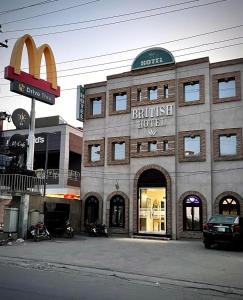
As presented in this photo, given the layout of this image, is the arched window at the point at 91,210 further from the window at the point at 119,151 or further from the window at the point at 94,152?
the window at the point at 119,151

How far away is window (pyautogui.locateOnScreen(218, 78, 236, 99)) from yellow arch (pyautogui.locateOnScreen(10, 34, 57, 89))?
12026mm

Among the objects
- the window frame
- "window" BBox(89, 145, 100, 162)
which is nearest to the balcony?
"window" BBox(89, 145, 100, 162)

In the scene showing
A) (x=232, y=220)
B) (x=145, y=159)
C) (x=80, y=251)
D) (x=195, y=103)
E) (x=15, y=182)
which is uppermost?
(x=195, y=103)

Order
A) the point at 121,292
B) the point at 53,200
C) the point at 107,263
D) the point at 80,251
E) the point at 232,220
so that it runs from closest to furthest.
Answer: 1. the point at 121,292
2. the point at 107,263
3. the point at 80,251
4. the point at 232,220
5. the point at 53,200

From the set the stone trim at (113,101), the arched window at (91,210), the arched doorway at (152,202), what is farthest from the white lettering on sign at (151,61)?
the arched window at (91,210)

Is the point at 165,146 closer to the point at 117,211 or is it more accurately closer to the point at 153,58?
the point at 117,211

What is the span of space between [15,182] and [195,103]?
12.9 meters

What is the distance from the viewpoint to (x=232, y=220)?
17797 mm

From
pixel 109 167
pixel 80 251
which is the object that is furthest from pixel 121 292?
pixel 109 167

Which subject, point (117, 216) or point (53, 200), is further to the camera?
point (117, 216)

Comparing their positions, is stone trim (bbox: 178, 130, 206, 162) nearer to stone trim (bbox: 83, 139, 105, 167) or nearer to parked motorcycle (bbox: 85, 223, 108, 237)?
stone trim (bbox: 83, 139, 105, 167)

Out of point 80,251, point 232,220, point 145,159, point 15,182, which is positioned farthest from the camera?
point 145,159

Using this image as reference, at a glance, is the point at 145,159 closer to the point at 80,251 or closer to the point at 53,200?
the point at 53,200

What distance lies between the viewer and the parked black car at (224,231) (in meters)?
17.3
